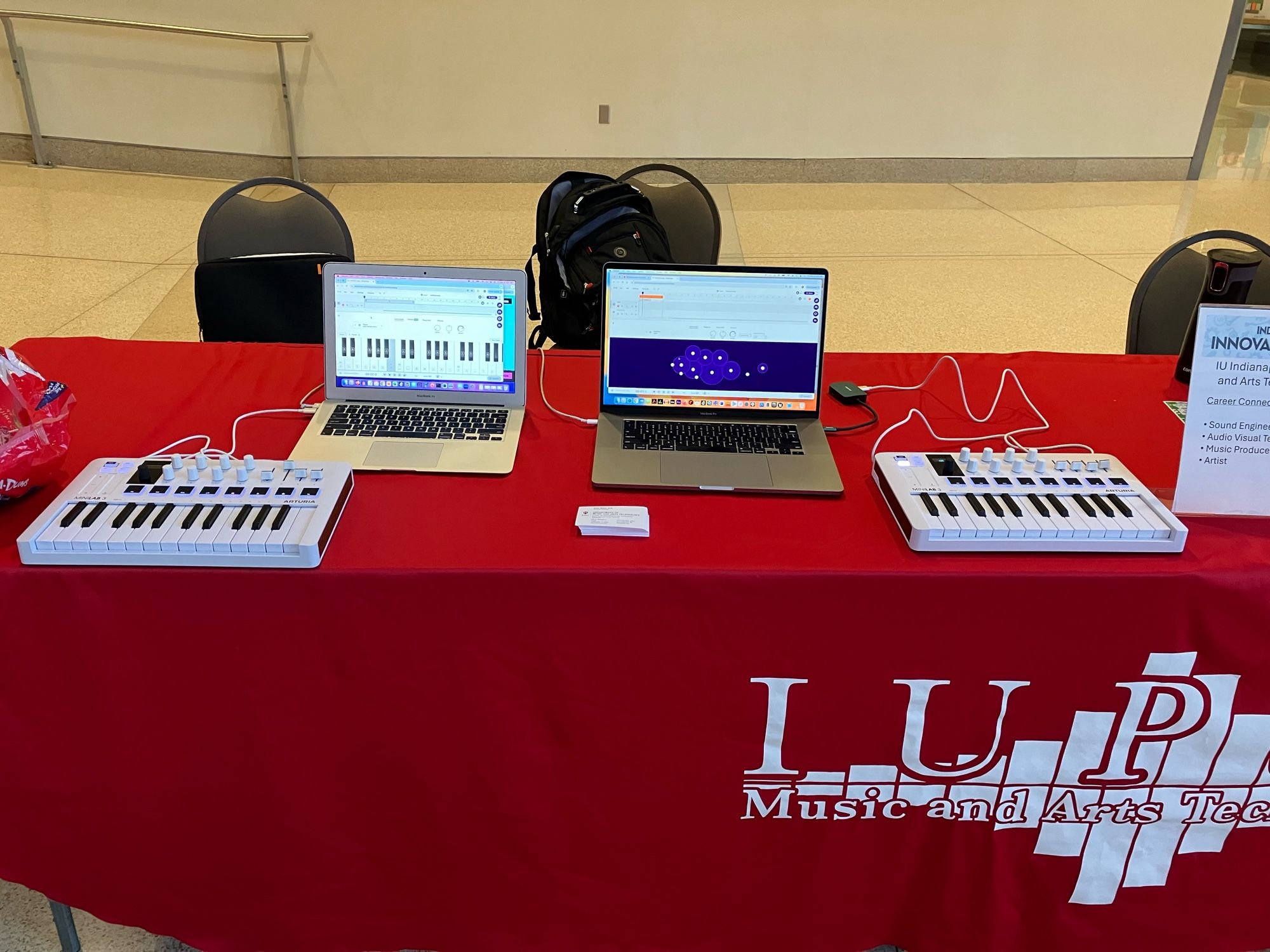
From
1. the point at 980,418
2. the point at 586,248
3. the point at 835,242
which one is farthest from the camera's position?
the point at 835,242

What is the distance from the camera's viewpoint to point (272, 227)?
104 inches

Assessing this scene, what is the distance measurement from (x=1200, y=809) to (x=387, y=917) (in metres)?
1.26

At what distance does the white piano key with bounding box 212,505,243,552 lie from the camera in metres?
1.25

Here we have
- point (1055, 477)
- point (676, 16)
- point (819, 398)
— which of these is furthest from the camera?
point (676, 16)

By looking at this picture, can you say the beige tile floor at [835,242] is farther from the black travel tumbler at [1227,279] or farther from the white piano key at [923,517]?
the white piano key at [923,517]

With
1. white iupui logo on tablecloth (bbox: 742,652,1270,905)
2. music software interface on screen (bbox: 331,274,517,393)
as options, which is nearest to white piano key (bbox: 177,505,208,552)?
music software interface on screen (bbox: 331,274,517,393)

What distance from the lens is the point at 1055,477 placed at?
4.72 feet

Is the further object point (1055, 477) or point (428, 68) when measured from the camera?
point (428, 68)

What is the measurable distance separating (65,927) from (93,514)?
75cm

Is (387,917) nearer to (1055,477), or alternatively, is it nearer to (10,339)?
(1055,477)

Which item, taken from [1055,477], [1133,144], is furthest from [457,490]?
[1133,144]

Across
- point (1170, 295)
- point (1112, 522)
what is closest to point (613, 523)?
point (1112, 522)

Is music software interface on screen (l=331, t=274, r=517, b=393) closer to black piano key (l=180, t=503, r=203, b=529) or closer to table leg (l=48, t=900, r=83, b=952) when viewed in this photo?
black piano key (l=180, t=503, r=203, b=529)

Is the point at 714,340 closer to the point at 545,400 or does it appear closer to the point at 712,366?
the point at 712,366
